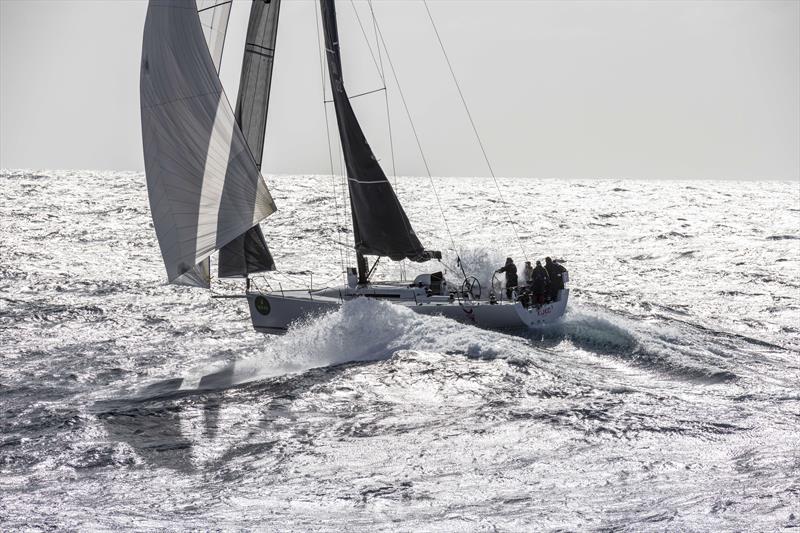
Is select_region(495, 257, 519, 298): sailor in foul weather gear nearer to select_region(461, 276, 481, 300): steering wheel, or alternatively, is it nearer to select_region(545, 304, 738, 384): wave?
select_region(461, 276, 481, 300): steering wheel

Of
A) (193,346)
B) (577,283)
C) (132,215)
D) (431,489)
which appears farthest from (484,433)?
(132,215)

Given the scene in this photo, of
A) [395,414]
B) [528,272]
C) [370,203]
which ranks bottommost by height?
[395,414]

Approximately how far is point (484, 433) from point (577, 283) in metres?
18.7

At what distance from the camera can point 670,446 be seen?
38.3ft

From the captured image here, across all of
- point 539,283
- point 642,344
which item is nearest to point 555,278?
point 539,283

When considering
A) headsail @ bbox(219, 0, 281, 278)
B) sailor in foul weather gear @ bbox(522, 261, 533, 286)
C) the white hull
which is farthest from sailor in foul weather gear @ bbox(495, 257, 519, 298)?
headsail @ bbox(219, 0, 281, 278)

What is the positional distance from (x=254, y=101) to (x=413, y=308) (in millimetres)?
5496

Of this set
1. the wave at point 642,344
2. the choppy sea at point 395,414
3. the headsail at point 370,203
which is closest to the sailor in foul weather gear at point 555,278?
the wave at point 642,344

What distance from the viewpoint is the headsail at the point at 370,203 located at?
68.1 feet

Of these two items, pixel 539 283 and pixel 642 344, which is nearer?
pixel 642 344

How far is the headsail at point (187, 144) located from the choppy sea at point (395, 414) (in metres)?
2.69

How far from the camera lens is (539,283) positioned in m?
19.6

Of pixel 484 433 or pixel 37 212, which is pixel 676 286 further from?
pixel 37 212

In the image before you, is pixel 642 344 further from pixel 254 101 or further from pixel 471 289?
pixel 254 101
